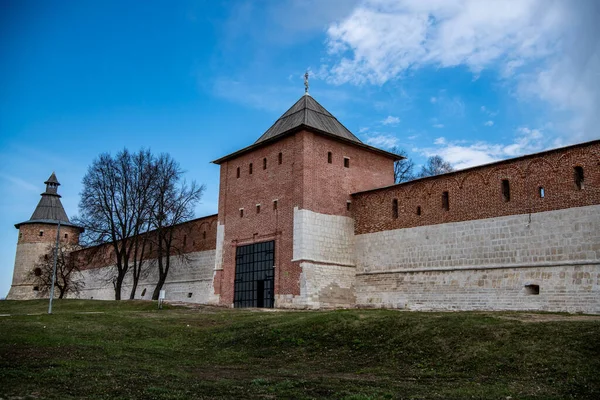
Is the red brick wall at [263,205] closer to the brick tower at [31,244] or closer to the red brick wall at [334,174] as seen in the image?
the red brick wall at [334,174]

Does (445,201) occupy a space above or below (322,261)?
above

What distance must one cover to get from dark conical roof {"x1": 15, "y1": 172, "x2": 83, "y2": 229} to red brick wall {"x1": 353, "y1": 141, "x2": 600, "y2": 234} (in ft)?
110

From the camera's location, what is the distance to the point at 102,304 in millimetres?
29062

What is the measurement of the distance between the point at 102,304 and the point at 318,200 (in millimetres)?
12596

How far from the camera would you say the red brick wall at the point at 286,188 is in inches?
1011

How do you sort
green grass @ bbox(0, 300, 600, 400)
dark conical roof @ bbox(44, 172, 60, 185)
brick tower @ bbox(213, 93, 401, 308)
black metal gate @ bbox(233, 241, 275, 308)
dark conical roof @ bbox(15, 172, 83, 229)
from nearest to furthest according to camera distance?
green grass @ bbox(0, 300, 600, 400) < brick tower @ bbox(213, 93, 401, 308) < black metal gate @ bbox(233, 241, 275, 308) < dark conical roof @ bbox(15, 172, 83, 229) < dark conical roof @ bbox(44, 172, 60, 185)

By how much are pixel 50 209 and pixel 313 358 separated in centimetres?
4413

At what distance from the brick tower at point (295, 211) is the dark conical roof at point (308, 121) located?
7 centimetres

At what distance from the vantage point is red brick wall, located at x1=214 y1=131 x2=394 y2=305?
84.3ft

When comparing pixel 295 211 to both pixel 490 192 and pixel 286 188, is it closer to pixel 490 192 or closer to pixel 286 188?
pixel 286 188

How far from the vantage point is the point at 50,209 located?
50.7 m

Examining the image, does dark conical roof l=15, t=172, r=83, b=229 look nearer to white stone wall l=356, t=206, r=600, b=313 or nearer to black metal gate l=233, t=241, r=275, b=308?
black metal gate l=233, t=241, r=275, b=308

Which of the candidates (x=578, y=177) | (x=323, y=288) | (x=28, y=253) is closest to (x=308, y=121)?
(x=323, y=288)

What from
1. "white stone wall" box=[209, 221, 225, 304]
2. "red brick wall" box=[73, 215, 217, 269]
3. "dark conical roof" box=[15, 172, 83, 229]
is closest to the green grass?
"white stone wall" box=[209, 221, 225, 304]
